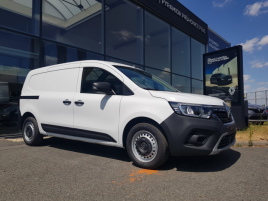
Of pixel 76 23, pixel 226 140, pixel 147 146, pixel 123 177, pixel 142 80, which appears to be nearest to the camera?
pixel 123 177

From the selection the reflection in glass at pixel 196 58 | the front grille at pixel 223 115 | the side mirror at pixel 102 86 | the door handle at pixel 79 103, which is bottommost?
the front grille at pixel 223 115

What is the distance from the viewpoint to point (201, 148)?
336 cm

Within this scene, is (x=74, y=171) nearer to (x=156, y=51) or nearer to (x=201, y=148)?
(x=201, y=148)

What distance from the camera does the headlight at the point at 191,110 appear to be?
133 inches

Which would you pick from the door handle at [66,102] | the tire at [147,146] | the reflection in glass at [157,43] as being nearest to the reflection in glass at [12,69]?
the door handle at [66,102]

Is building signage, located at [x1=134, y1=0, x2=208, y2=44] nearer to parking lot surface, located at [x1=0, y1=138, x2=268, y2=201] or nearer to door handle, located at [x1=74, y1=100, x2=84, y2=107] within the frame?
door handle, located at [x1=74, y1=100, x2=84, y2=107]

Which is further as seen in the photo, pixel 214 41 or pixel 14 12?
pixel 214 41

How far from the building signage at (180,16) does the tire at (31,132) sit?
32.8 ft

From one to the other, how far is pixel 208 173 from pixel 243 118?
5030 mm

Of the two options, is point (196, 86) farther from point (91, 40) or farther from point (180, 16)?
point (91, 40)

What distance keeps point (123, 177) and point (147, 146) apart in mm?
643

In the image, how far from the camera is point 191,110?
11.2 ft

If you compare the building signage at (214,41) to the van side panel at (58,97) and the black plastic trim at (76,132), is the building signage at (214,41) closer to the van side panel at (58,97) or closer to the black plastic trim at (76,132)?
the van side panel at (58,97)

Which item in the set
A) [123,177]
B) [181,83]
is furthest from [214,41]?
[123,177]
